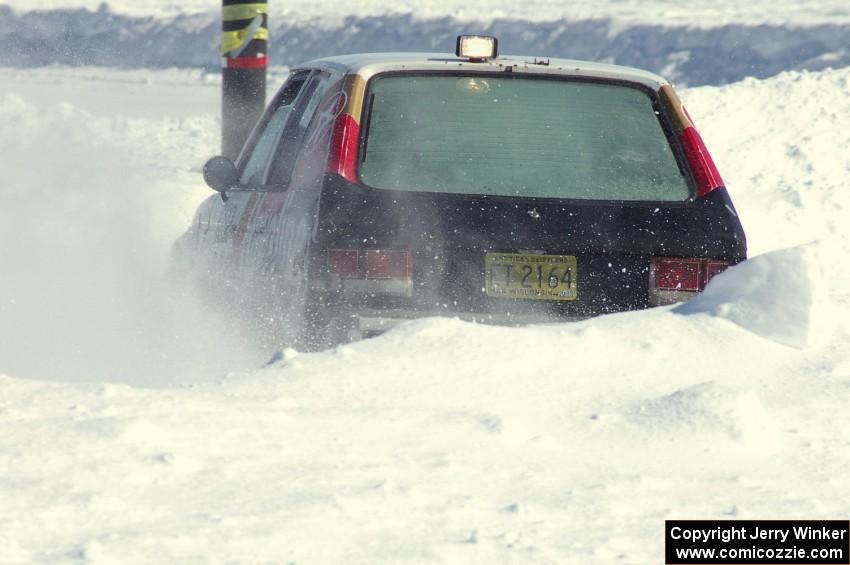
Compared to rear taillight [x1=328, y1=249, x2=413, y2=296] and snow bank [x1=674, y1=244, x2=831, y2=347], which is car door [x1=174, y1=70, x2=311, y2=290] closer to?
rear taillight [x1=328, y1=249, x2=413, y2=296]

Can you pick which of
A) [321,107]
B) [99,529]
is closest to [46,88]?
[321,107]


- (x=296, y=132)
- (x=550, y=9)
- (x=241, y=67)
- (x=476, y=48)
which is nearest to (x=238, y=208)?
(x=296, y=132)

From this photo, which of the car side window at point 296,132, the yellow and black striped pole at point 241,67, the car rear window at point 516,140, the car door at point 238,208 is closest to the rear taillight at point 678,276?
the car rear window at point 516,140

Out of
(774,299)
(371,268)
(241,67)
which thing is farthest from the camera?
(241,67)

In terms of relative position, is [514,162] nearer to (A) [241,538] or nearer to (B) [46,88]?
(A) [241,538]

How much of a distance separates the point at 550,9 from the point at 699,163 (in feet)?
81.3

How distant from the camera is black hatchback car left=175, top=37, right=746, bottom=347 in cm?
505

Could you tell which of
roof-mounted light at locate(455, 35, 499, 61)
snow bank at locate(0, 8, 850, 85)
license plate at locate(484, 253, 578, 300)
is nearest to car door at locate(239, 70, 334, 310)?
roof-mounted light at locate(455, 35, 499, 61)

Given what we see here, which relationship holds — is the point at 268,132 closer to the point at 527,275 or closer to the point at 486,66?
the point at 486,66

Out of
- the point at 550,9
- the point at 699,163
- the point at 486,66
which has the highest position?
the point at 486,66

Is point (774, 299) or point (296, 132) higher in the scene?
point (296, 132)

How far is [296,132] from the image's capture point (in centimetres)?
589

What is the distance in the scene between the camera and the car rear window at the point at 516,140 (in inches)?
205

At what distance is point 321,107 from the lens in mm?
5566
